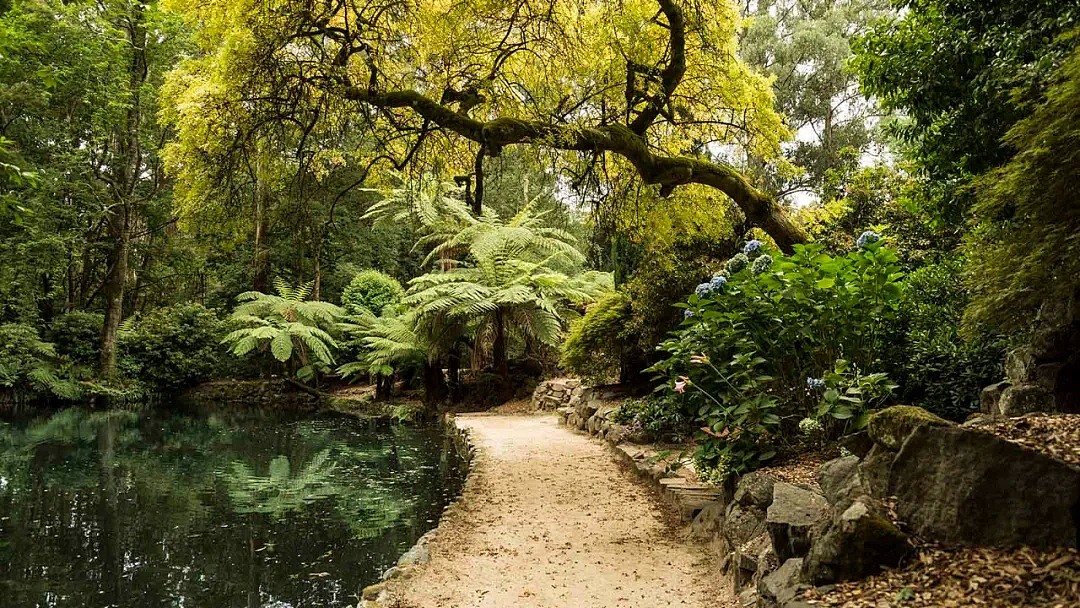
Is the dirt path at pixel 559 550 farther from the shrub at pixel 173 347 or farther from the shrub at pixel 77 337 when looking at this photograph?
the shrub at pixel 77 337

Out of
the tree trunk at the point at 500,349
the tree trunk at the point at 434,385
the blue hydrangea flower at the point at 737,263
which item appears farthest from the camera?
the tree trunk at the point at 434,385

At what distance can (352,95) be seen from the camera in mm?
4734

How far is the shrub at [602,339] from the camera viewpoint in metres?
7.41

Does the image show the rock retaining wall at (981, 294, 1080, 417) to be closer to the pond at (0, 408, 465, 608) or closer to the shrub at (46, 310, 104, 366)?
the pond at (0, 408, 465, 608)

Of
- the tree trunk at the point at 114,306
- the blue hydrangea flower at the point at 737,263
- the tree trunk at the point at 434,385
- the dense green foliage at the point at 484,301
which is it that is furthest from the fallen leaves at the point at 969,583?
the tree trunk at the point at 114,306

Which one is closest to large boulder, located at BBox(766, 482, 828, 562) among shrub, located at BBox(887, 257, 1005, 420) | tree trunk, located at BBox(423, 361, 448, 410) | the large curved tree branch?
shrub, located at BBox(887, 257, 1005, 420)

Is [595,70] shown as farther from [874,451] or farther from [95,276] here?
[95,276]

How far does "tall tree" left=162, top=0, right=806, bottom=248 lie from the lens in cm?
456

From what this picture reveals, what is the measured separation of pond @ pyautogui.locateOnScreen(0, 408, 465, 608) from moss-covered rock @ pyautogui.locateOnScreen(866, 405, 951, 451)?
2.68 meters

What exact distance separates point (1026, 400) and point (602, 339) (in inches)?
204

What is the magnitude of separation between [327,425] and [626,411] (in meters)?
5.77

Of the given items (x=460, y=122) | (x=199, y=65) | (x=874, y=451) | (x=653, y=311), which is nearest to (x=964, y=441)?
(x=874, y=451)

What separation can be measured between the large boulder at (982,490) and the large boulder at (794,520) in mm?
409

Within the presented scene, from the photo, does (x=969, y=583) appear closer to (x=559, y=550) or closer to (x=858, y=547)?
(x=858, y=547)
